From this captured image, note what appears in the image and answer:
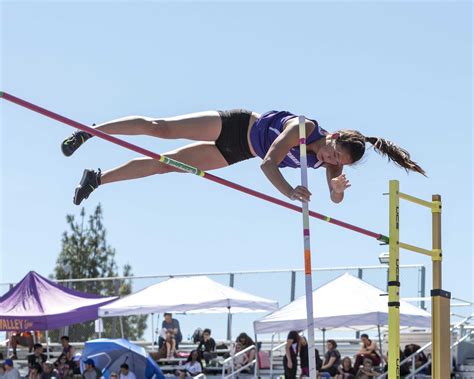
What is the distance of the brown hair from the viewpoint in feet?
22.4

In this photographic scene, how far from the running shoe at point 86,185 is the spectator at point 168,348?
30.2 ft

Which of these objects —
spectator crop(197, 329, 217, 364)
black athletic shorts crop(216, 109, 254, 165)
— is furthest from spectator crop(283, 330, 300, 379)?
black athletic shorts crop(216, 109, 254, 165)

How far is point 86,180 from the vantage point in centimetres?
682

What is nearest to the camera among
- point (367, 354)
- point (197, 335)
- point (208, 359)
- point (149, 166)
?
point (149, 166)

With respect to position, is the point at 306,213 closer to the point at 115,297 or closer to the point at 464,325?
the point at 464,325

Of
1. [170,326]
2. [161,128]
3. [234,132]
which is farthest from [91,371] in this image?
[161,128]

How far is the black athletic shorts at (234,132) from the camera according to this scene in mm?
7129

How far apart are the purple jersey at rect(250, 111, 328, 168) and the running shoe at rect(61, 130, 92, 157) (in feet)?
3.78

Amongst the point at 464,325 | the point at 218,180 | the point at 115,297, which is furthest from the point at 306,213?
the point at 115,297

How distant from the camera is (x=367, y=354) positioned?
14.1 metres

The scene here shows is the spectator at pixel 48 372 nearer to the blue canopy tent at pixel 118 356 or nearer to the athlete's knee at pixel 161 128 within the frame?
the blue canopy tent at pixel 118 356

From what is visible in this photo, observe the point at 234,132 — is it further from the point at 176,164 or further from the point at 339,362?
the point at 339,362

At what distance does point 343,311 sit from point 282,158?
750 cm

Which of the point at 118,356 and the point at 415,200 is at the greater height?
the point at 415,200
